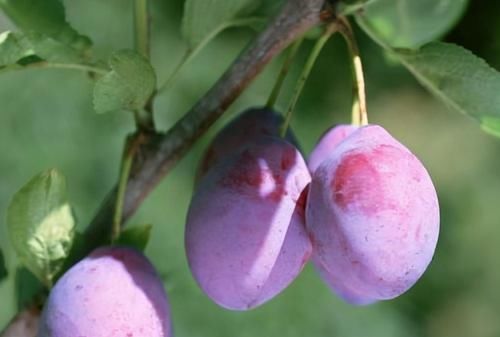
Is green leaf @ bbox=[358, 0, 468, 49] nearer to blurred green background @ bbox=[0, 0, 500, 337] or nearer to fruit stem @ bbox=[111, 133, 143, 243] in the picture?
fruit stem @ bbox=[111, 133, 143, 243]

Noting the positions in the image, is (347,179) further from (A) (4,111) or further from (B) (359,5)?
(A) (4,111)

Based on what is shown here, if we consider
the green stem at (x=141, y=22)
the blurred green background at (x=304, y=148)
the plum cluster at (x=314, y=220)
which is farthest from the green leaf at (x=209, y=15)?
the blurred green background at (x=304, y=148)

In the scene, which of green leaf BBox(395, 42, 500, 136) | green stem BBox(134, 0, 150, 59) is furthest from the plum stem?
green leaf BBox(395, 42, 500, 136)

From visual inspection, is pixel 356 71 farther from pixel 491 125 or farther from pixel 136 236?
pixel 136 236

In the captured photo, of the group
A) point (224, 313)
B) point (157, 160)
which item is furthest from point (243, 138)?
point (224, 313)

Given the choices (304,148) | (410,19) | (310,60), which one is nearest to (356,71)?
(310,60)

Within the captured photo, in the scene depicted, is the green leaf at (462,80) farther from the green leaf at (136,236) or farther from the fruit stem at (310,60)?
the green leaf at (136,236)
